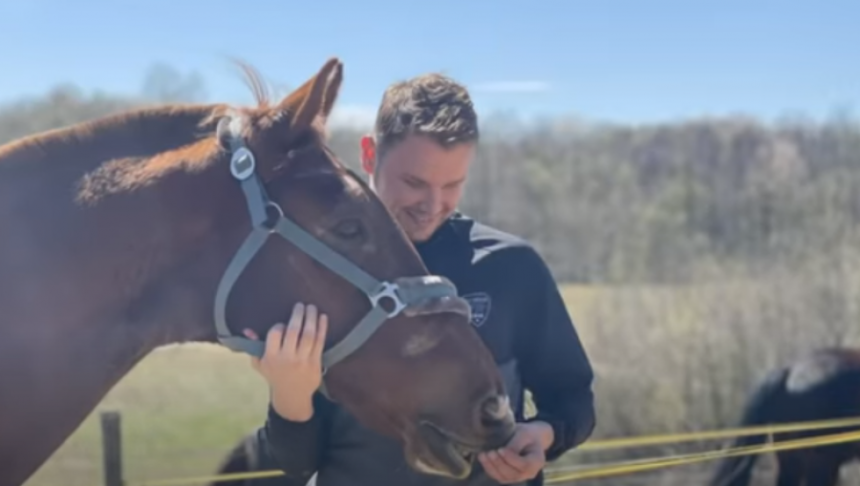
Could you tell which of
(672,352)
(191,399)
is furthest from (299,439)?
(191,399)

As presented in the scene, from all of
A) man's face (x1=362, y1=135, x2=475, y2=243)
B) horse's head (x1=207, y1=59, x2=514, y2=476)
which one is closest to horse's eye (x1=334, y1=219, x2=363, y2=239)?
horse's head (x1=207, y1=59, x2=514, y2=476)

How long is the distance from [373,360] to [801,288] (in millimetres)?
13643

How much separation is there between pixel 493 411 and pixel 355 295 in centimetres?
33

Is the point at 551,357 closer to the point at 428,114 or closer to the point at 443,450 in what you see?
the point at 443,450

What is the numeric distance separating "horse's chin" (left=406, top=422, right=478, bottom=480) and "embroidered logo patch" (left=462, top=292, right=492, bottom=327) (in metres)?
0.33

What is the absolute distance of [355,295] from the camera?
6.68 feet

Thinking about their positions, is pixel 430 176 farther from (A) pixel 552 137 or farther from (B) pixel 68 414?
(A) pixel 552 137

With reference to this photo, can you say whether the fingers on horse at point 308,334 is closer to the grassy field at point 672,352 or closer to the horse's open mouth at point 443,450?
the horse's open mouth at point 443,450

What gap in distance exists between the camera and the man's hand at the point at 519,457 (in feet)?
6.97

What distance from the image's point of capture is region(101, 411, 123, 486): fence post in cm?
493

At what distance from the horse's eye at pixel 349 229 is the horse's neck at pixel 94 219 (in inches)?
8.1

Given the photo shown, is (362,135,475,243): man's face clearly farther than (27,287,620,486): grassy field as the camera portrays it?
No

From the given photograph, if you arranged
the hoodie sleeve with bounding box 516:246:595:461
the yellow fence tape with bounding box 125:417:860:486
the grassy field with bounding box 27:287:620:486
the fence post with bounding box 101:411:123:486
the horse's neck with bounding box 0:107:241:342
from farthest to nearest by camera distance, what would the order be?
the grassy field with bounding box 27:287:620:486 → the fence post with bounding box 101:411:123:486 → the yellow fence tape with bounding box 125:417:860:486 → the hoodie sleeve with bounding box 516:246:595:461 → the horse's neck with bounding box 0:107:241:342

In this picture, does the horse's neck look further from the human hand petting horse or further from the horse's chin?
the horse's chin
